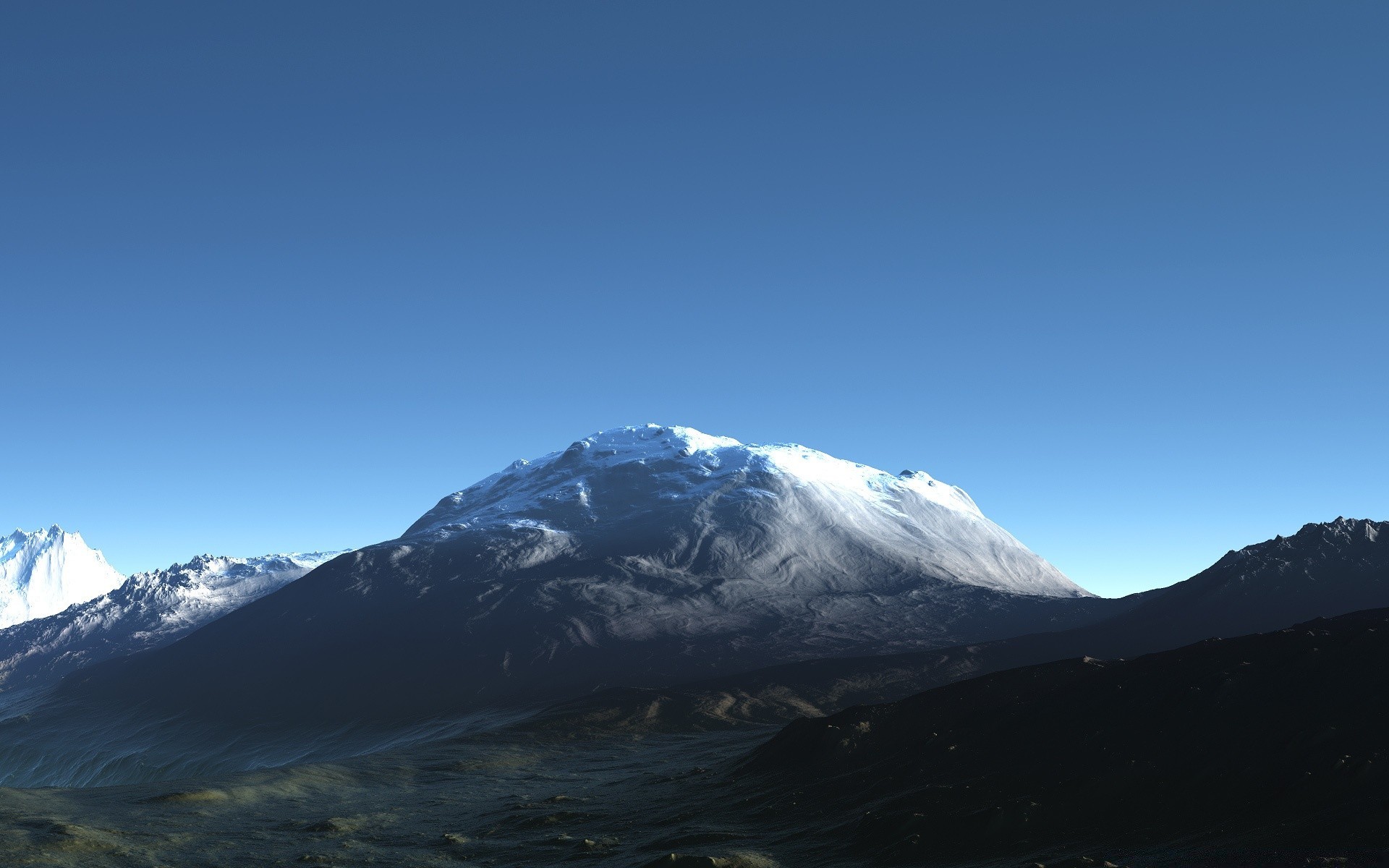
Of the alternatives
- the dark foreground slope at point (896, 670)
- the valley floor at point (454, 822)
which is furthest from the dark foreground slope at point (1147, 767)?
the dark foreground slope at point (896, 670)

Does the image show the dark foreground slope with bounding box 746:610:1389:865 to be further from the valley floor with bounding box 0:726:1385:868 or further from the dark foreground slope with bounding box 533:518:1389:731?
the dark foreground slope with bounding box 533:518:1389:731

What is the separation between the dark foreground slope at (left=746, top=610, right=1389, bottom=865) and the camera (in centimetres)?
4456

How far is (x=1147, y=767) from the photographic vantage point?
55.0 metres

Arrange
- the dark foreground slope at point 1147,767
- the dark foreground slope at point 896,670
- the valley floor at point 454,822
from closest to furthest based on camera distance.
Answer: the dark foreground slope at point 1147,767
the valley floor at point 454,822
the dark foreground slope at point 896,670

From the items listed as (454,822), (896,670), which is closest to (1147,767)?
(454,822)

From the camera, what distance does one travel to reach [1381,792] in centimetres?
4209

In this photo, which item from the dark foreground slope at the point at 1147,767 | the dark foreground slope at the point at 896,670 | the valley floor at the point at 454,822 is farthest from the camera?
the dark foreground slope at the point at 896,670

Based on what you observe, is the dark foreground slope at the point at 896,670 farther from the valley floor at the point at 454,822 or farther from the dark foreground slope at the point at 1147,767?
the dark foreground slope at the point at 1147,767

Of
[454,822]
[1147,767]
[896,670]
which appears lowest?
[454,822]

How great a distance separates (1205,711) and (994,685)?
2997 centimetres

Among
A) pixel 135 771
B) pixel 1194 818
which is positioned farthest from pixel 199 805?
pixel 135 771

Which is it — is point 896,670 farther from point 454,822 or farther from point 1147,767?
point 1147,767

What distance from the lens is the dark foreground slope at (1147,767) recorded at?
44562mm

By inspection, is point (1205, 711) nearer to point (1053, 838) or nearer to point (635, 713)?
point (1053, 838)
